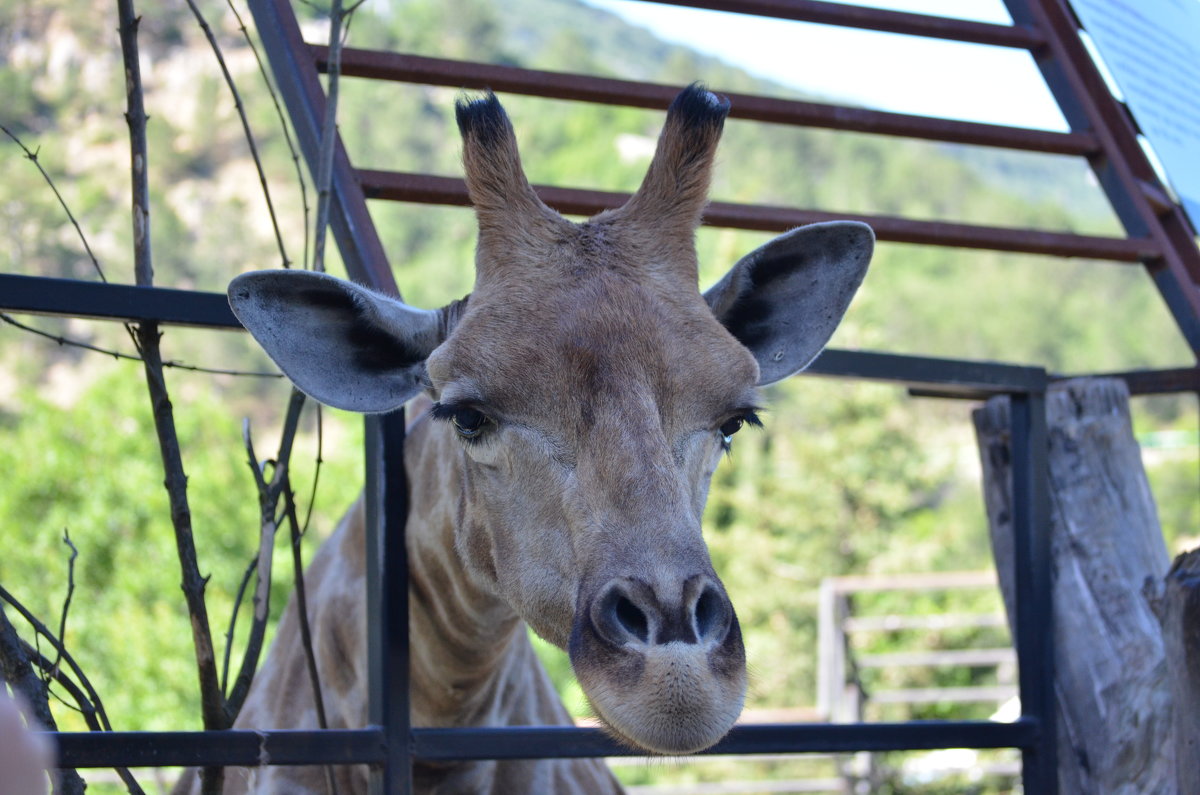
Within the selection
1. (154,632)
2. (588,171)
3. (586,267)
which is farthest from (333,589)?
(588,171)

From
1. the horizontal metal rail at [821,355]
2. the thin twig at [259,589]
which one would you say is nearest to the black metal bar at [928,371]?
the horizontal metal rail at [821,355]

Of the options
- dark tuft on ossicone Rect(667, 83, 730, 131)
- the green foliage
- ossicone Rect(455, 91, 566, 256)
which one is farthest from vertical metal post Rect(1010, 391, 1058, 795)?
the green foliage

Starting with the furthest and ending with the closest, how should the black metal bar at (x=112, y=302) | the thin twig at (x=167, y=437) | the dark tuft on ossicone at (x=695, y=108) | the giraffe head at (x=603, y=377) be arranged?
the dark tuft on ossicone at (x=695, y=108) < the thin twig at (x=167, y=437) < the black metal bar at (x=112, y=302) < the giraffe head at (x=603, y=377)

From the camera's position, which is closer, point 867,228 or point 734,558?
point 867,228

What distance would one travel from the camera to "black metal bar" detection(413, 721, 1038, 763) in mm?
3016

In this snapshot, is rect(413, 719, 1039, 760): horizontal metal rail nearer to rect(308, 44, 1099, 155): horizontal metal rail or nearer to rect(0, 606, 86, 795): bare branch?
rect(0, 606, 86, 795): bare branch

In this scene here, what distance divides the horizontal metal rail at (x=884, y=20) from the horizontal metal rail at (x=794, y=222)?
65 centimetres

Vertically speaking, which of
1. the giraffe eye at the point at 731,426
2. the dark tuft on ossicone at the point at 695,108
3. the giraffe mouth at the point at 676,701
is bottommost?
the giraffe mouth at the point at 676,701

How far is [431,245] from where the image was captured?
107m

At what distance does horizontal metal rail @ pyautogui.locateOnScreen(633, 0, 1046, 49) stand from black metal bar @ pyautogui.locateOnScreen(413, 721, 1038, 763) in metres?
2.23

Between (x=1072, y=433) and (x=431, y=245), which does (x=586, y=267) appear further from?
(x=431, y=245)

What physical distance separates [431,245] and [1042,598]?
105 meters

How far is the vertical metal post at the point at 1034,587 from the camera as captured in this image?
3.63 m

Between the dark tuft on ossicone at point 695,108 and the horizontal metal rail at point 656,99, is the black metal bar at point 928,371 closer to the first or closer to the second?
the horizontal metal rail at point 656,99
